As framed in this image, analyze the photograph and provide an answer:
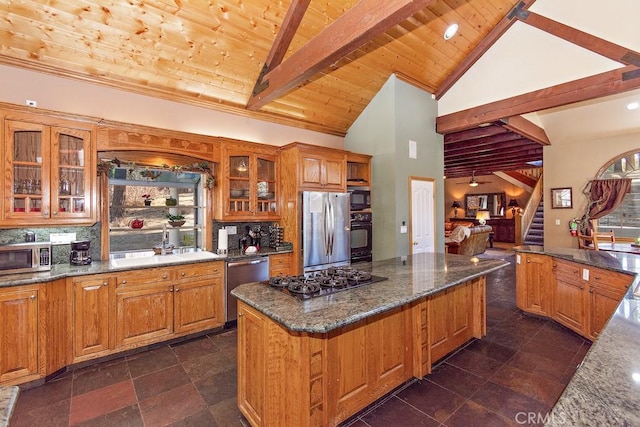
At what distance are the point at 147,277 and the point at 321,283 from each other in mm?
2000

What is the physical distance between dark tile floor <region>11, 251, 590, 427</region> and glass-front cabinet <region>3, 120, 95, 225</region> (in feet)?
4.91

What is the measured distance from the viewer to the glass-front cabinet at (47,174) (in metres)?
2.64

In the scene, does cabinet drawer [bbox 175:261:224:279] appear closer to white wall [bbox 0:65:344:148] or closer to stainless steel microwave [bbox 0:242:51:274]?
stainless steel microwave [bbox 0:242:51:274]

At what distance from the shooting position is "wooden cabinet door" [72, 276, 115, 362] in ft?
8.98

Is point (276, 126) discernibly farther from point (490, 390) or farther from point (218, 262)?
point (490, 390)

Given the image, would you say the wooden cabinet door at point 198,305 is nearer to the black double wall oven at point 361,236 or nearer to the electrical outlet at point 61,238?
the electrical outlet at point 61,238

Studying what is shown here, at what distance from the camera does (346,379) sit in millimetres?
1979

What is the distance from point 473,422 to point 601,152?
6.53 m

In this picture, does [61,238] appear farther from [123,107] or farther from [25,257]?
[123,107]

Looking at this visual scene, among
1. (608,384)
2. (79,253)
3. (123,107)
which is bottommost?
(608,384)

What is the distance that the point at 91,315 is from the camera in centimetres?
279

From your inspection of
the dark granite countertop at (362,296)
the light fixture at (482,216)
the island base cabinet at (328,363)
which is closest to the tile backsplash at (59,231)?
the dark granite countertop at (362,296)

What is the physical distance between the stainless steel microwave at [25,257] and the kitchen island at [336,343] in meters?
2.06

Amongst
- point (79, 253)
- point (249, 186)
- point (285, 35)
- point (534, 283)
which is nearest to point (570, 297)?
point (534, 283)
